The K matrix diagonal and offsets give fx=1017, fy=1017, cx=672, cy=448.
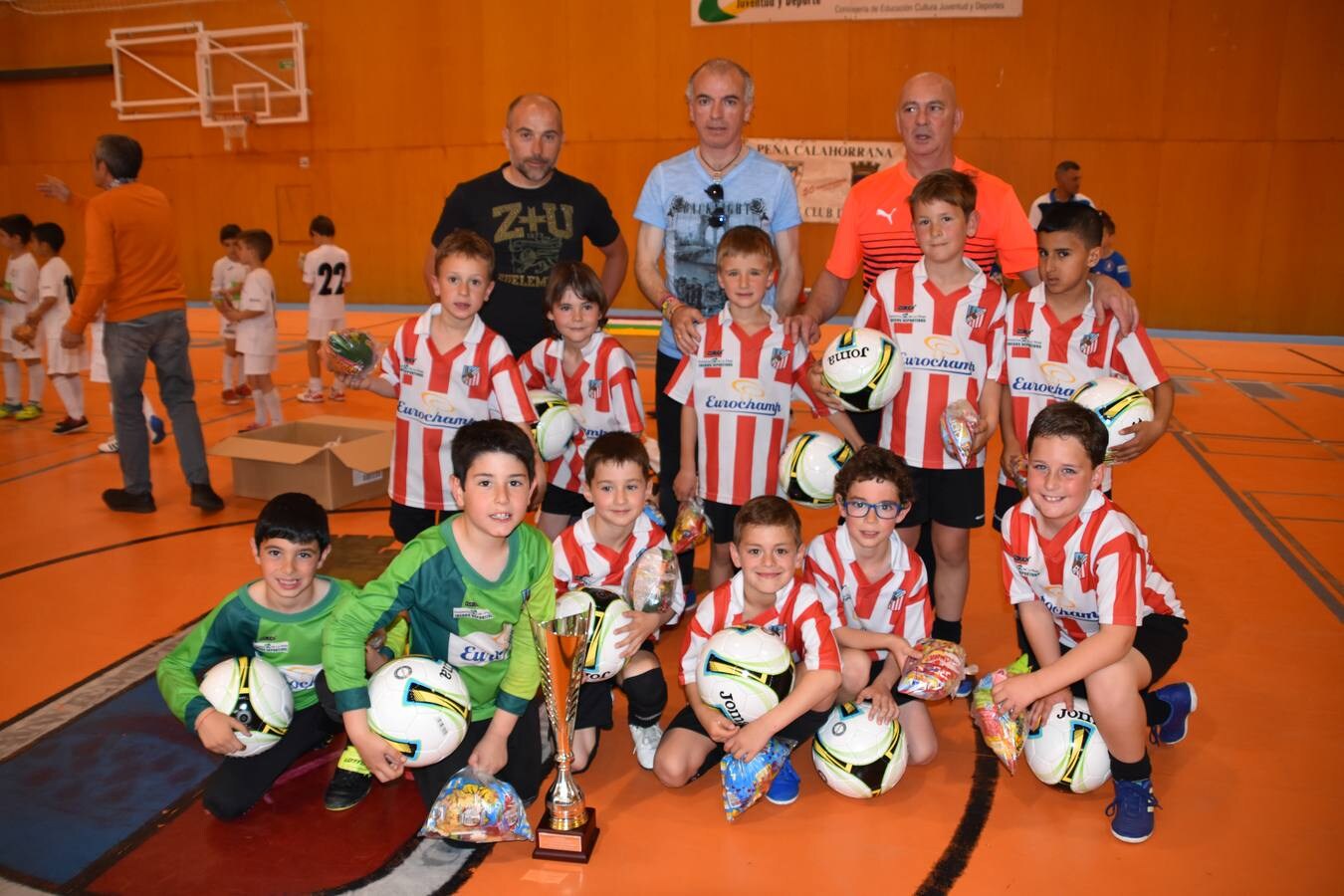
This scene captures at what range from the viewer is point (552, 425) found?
175 inches

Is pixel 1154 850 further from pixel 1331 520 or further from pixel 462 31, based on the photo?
pixel 462 31

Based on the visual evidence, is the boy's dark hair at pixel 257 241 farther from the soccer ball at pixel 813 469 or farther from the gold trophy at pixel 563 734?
the gold trophy at pixel 563 734

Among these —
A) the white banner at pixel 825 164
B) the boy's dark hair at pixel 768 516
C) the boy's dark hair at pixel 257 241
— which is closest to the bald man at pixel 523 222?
the boy's dark hair at pixel 768 516

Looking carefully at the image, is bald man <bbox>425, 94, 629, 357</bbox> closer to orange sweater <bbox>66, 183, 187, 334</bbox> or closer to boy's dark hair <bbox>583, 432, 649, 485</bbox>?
boy's dark hair <bbox>583, 432, 649, 485</bbox>

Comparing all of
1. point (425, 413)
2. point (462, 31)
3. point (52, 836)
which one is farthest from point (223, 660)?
point (462, 31)

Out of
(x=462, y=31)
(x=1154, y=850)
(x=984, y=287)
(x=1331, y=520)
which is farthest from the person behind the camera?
(x=462, y=31)

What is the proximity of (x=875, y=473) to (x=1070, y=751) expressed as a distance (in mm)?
1095

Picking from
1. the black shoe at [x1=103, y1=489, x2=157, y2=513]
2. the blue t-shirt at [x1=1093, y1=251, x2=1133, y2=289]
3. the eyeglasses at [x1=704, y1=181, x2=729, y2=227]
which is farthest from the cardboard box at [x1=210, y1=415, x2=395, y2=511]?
the blue t-shirt at [x1=1093, y1=251, x2=1133, y2=289]

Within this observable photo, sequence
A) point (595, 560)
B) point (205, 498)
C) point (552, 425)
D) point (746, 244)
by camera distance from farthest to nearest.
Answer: point (205, 498) < point (552, 425) < point (746, 244) < point (595, 560)

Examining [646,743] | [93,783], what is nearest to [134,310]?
[93,783]

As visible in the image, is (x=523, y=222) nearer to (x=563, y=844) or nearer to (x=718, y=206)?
(x=718, y=206)

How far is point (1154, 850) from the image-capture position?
3.06 m

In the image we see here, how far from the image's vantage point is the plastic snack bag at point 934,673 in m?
3.40

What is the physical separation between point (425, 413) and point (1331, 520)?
18.1 ft
